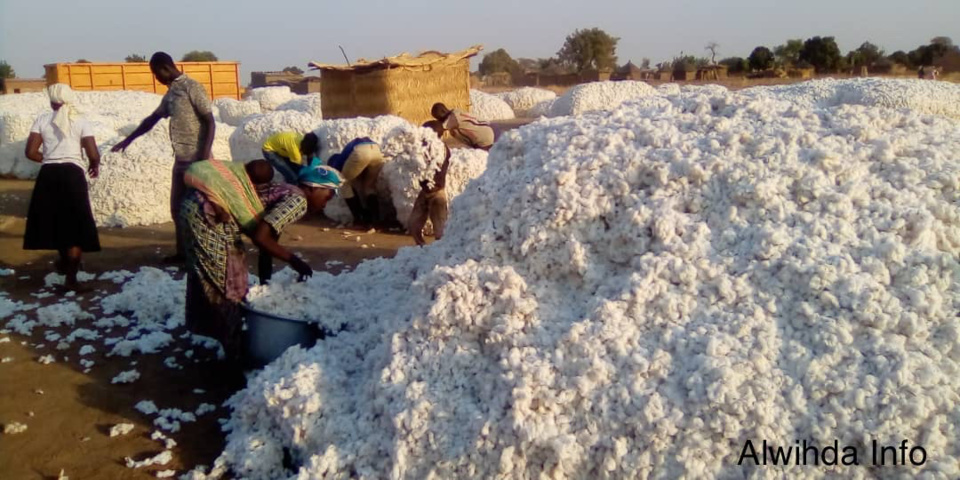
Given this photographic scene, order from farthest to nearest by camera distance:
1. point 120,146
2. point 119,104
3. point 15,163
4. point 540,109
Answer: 1. point 540,109
2. point 119,104
3. point 15,163
4. point 120,146

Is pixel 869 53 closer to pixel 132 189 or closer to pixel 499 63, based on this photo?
pixel 499 63

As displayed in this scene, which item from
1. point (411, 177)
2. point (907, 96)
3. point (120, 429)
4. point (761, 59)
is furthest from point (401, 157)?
point (761, 59)

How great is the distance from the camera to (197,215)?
10.7 feet

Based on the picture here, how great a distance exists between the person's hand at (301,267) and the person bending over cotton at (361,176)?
2.88m

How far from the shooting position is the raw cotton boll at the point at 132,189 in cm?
696

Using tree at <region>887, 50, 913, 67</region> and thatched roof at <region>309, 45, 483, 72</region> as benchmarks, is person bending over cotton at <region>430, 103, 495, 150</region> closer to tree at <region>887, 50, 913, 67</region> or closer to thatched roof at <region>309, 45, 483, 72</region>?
thatched roof at <region>309, 45, 483, 72</region>

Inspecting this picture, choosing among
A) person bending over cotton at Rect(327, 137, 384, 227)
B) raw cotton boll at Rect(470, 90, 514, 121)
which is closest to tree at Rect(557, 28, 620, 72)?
raw cotton boll at Rect(470, 90, 514, 121)

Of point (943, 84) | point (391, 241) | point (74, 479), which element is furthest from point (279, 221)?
point (943, 84)

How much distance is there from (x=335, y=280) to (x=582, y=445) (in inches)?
76.9

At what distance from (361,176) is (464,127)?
1135mm

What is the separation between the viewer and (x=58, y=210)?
186 inches

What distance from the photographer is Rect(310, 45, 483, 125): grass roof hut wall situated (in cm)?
984

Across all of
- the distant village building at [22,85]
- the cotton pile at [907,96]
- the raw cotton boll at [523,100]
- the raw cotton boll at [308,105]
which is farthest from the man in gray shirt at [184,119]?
the distant village building at [22,85]

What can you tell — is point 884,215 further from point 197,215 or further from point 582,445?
point 197,215
